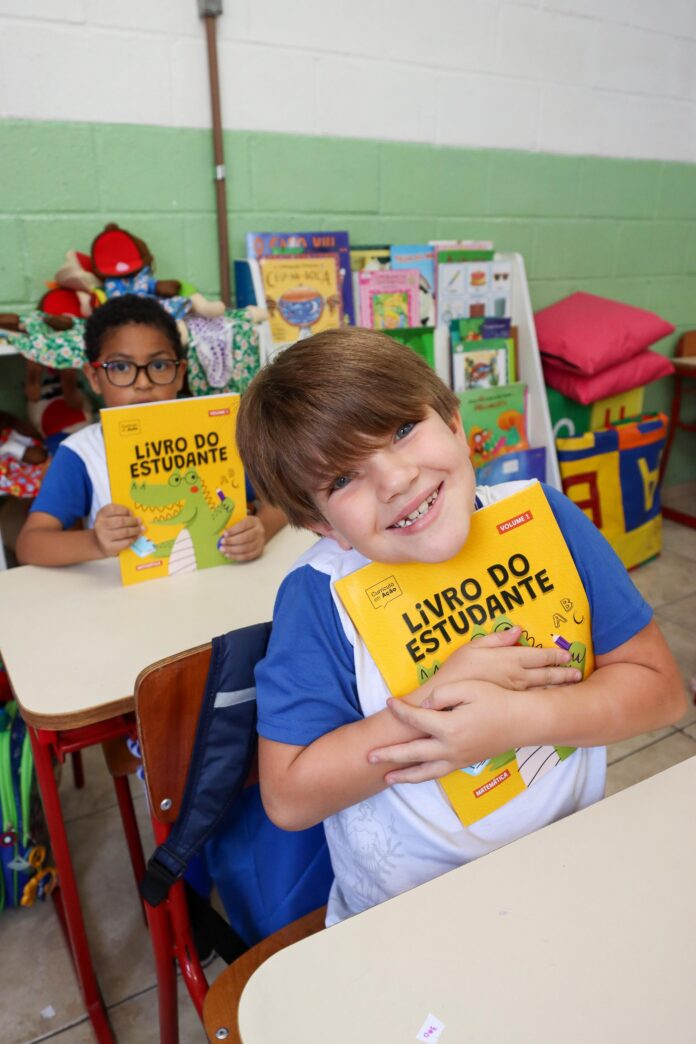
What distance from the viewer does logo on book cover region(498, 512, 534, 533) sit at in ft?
2.55

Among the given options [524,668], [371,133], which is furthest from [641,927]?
[371,133]

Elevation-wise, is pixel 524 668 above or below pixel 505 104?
below

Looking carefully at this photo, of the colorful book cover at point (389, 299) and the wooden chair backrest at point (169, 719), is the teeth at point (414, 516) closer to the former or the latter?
the wooden chair backrest at point (169, 719)

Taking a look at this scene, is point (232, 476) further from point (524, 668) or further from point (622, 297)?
point (622, 297)

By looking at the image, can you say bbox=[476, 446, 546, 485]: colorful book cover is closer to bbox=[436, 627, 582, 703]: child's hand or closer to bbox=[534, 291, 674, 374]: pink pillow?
bbox=[534, 291, 674, 374]: pink pillow

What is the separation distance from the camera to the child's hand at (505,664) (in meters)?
0.71

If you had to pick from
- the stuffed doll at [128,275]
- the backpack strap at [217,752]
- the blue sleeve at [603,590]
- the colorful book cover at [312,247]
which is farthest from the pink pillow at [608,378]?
the backpack strap at [217,752]

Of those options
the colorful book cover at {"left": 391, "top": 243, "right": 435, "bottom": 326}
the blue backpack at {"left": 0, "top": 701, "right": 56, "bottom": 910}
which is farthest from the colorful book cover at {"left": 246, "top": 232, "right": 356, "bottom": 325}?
the blue backpack at {"left": 0, "top": 701, "right": 56, "bottom": 910}

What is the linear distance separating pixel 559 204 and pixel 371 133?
0.95 meters

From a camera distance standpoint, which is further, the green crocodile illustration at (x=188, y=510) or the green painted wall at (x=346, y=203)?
the green painted wall at (x=346, y=203)

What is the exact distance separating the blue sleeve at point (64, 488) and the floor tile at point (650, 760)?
4.68 ft

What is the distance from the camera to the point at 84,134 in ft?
6.29

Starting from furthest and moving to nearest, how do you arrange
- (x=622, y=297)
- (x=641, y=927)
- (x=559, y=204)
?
(x=622, y=297) < (x=559, y=204) < (x=641, y=927)

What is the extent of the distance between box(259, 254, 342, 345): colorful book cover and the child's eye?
151 centimetres
